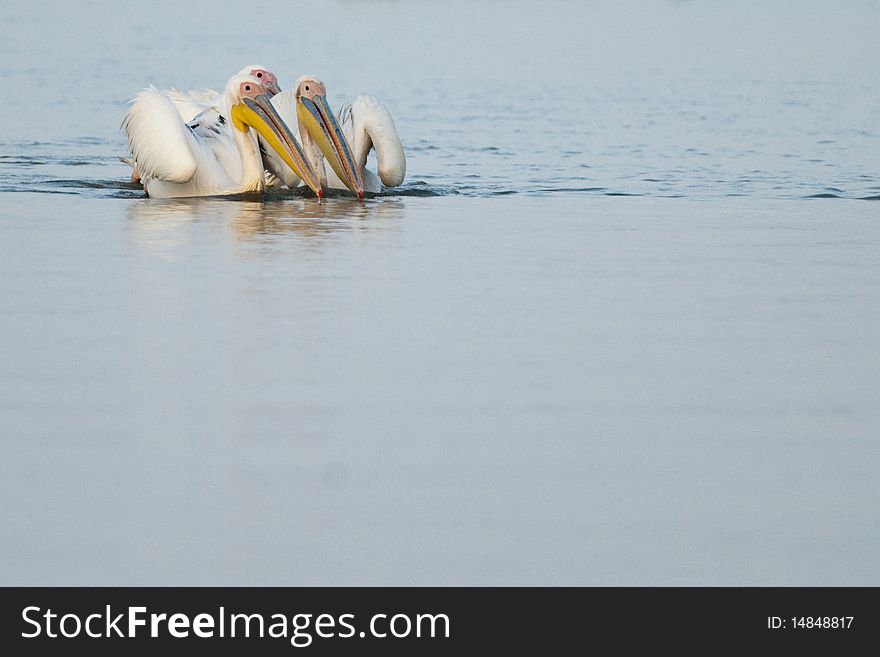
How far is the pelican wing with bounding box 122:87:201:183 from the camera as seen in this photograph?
8273 mm

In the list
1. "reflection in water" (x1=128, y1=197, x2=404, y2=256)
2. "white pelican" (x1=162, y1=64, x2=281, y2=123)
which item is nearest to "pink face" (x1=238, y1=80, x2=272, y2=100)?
"white pelican" (x1=162, y1=64, x2=281, y2=123)

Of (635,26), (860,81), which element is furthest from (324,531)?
(635,26)

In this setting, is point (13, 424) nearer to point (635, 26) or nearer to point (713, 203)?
point (713, 203)

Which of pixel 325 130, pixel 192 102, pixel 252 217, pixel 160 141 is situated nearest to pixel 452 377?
pixel 252 217

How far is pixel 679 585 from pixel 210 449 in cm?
109

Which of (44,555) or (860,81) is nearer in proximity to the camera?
(44,555)

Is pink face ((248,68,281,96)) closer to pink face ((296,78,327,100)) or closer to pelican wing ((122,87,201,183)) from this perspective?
pink face ((296,78,327,100))

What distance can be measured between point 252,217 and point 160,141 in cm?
95

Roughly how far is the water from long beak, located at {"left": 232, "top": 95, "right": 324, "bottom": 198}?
11.0 inches

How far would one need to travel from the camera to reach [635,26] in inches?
910

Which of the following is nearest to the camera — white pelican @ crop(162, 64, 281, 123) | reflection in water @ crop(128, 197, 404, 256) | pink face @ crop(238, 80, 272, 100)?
reflection in water @ crop(128, 197, 404, 256)

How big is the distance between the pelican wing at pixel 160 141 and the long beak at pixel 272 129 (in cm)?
42

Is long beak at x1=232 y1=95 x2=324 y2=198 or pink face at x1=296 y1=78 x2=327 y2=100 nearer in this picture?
long beak at x1=232 y1=95 x2=324 y2=198

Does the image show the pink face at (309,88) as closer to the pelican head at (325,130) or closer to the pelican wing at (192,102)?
the pelican head at (325,130)
